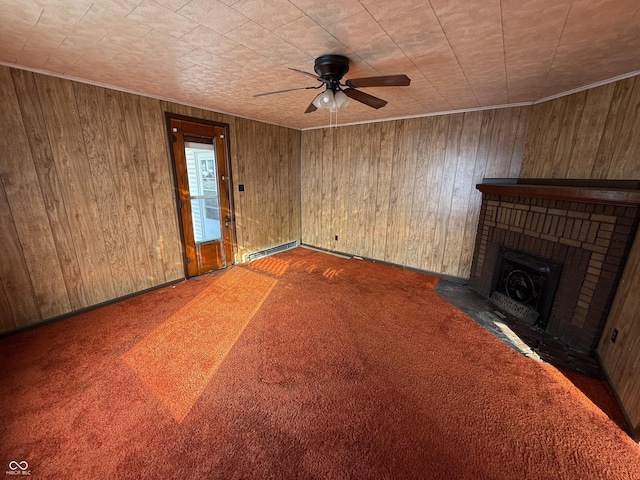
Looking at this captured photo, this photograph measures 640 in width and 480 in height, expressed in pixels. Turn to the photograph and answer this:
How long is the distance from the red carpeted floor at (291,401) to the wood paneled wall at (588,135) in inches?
73.0

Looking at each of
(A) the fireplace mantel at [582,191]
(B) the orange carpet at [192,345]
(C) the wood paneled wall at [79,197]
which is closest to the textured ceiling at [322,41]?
(C) the wood paneled wall at [79,197]

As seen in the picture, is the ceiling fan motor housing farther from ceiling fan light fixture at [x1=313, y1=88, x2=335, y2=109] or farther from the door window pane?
the door window pane

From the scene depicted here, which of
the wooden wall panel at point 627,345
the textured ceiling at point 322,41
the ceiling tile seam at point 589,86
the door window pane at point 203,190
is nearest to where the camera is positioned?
the textured ceiling at point 322,41

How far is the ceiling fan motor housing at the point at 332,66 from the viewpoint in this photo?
1.88 metres

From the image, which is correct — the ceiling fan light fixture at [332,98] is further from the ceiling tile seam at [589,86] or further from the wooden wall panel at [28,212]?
the wooden wall panel at [28,212]

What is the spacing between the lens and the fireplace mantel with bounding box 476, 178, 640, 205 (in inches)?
74.8

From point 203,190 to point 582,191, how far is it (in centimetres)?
418

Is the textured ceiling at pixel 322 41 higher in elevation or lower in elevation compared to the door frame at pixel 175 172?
higher

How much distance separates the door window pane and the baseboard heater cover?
731 mm

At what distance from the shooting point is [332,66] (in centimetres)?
191

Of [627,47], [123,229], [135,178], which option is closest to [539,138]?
[627,47]

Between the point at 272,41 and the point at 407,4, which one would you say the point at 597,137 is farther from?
the point at 272,41

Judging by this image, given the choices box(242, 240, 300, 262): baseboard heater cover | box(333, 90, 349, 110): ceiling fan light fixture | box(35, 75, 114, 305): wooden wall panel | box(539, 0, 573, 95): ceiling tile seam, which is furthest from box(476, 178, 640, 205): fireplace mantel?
box(35, 75, 114, 305): wooden wall panel

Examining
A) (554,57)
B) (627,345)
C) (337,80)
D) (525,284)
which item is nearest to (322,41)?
(337,80)
